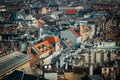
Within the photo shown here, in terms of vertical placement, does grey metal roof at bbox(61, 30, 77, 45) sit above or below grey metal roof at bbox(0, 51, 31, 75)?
below

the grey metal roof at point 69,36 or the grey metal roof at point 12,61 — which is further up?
the grey metal roof at point 12,61

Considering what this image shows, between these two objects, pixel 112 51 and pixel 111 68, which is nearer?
pixel 111 68

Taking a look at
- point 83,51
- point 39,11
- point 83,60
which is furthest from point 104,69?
point 39,11

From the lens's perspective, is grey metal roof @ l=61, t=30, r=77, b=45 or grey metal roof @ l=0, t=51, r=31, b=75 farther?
grey metal roof @ l=61, t=30, r=77, b=45

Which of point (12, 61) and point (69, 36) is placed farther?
point (69, 36)

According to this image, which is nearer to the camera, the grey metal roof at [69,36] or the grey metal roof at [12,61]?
the grey metal roof at [12,61]

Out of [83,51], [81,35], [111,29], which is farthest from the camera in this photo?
[111,29]

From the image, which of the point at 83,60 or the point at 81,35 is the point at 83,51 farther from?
the point at 81,35

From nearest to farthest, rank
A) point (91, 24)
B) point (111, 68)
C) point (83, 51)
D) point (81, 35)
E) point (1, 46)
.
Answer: point (111, 68), point (83, 51), point (1, 46), point (81, 35), point (91, 24)
